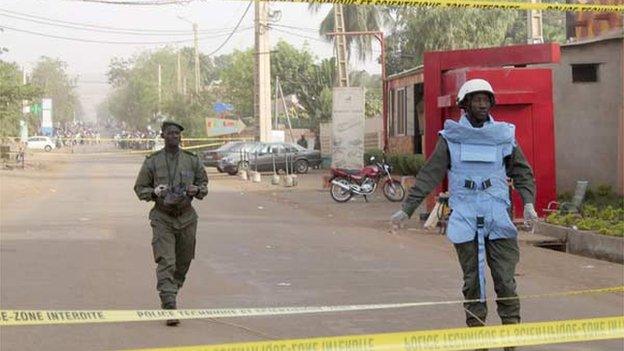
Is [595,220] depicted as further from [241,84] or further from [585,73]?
[241,84]

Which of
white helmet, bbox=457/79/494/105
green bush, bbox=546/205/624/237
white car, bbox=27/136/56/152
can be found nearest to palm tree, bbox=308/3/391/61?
white car, bbox=27/136/56/152

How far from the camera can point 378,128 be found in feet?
140

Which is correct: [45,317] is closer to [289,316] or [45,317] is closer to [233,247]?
[289,316]

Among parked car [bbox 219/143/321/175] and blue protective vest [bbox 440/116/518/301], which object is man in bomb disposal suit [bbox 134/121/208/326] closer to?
blue protective vest [bbox 440/116/518/301]

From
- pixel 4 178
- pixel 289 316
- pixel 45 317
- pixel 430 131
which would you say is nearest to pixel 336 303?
pixel 289 316

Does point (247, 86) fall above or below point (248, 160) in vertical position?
above

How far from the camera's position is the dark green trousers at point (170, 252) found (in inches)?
316

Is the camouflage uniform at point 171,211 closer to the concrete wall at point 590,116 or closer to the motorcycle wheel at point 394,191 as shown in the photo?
the concrete wall at point 590,116

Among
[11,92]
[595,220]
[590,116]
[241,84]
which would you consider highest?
[241,84]

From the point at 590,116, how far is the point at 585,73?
0.89 meters

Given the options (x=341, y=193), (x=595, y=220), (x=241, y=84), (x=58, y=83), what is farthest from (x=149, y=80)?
(x=595, y=220)

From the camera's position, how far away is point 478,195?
621 cm

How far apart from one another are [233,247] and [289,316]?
5612 mm

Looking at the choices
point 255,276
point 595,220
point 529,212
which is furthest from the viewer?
point 595,220
